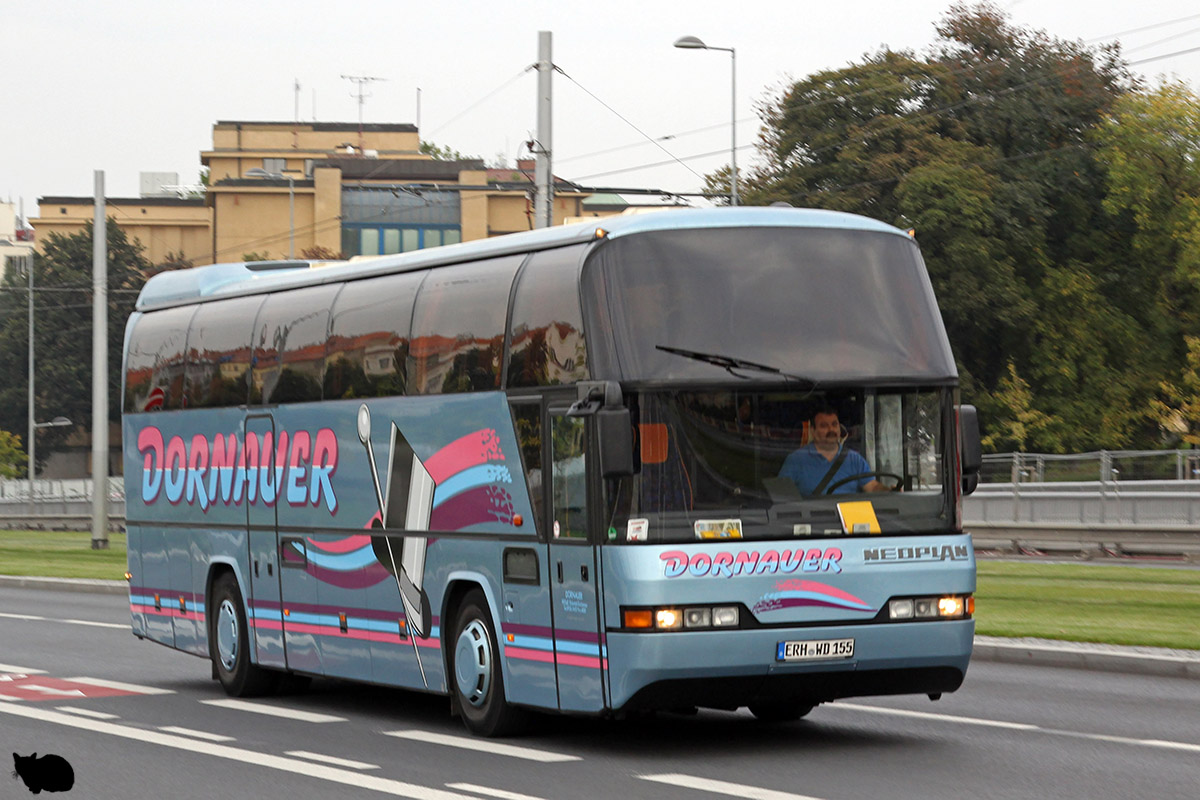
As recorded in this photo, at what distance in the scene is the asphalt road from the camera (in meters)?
9.96

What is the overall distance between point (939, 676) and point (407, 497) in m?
3.89

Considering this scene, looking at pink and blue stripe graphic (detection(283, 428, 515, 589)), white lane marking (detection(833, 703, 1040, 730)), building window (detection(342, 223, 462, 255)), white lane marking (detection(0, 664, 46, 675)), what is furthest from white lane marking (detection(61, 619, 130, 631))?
building window (detection(342, 223, 462, 255))

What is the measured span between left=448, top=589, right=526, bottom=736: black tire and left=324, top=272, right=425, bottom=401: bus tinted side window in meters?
1.74

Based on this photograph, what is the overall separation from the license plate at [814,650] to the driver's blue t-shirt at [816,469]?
83cm

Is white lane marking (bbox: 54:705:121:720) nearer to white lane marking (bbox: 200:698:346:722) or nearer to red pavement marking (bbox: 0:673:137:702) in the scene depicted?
red pavement marking (bbox: 0:673:137:702)

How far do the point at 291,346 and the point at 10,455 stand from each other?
258 ft

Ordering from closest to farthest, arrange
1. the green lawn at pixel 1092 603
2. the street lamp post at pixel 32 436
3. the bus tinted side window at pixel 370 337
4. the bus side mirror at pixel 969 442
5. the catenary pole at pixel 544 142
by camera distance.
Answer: the bus side mirror at pixel 969 442 < the bus tinted side window at pixel 370 337 < the green lawn at pixel 1092 603 < the catenary pole at pixel 544 142 < the street lamp post at pixel 32 436

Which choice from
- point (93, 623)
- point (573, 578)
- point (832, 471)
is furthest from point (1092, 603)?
point (573, 578)

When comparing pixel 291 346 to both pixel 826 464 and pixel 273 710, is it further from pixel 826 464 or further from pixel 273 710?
pixel 826 464

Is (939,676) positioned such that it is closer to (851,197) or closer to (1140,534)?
(1140,534)

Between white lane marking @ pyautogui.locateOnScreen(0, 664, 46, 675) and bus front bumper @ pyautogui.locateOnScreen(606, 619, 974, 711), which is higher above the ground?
bus front bumper @ pyautogui.locateOnScreen(606, 619, 974, 711)

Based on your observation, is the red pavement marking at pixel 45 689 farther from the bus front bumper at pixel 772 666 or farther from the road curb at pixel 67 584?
the road curb at pixel 67 584

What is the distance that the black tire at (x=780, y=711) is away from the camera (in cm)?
1278

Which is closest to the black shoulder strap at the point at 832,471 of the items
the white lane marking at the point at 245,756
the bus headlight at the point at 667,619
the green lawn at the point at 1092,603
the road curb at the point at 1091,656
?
the bus headlight at the point at 667,619
